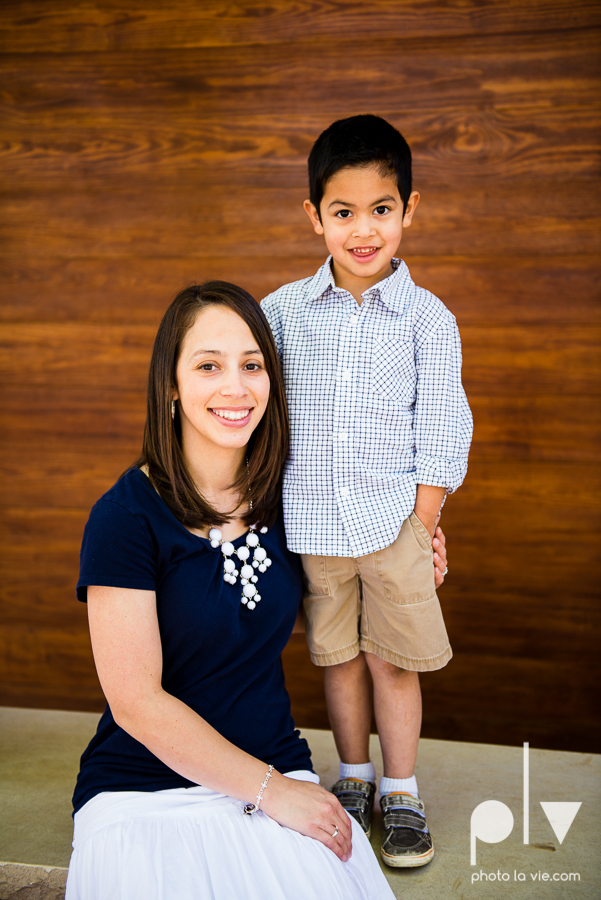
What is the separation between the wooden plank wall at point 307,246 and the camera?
2396mm

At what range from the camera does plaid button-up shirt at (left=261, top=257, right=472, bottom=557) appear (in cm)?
159

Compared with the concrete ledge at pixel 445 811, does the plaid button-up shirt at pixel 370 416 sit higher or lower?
higher

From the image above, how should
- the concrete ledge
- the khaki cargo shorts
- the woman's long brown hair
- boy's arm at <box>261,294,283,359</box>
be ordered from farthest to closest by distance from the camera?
boy's arm at <box>261,294,283,359</box>, the khaki cargo shorts, the concrete ledge, the woman's long brown hair

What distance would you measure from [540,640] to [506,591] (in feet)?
0.66

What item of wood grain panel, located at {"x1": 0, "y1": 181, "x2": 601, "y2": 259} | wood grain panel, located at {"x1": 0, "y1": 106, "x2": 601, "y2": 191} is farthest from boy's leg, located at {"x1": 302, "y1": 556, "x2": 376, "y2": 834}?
wood grain panel, located at {"x1": 0, "y1": 106, "x2": 601, "y2": 191}

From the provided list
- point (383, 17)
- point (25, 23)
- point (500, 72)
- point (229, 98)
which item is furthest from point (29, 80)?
point (500, 72)

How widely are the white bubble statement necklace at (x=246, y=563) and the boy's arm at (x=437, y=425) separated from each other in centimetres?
39

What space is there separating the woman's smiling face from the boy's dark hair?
0.45 meters

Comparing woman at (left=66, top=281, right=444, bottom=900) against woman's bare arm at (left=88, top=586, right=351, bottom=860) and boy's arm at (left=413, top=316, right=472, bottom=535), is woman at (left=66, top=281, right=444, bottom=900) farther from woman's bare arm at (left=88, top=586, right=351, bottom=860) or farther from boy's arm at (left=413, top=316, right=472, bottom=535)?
boy's arm at (left=413, top=316, right=472, bottom=535)

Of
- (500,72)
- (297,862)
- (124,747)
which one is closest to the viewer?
(297,862)

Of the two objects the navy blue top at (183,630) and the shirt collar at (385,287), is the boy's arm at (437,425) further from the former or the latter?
the navy blue top at (183,630)

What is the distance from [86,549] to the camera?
1.26 meters

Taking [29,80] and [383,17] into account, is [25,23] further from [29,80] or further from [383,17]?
[383,17]

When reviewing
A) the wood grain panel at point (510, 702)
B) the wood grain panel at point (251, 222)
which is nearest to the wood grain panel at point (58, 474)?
the wood grain panel at point (251, 222)
